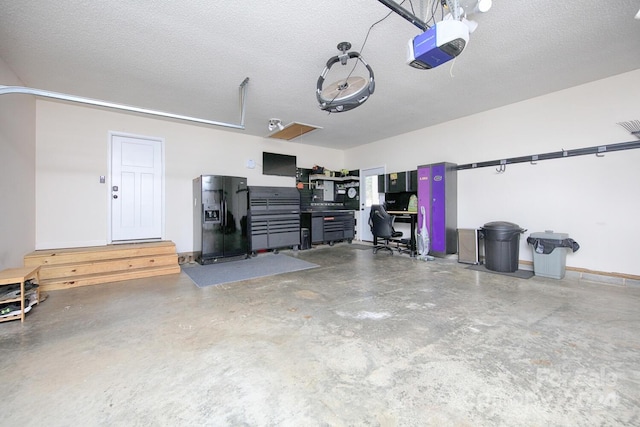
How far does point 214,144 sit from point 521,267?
642 centimetres

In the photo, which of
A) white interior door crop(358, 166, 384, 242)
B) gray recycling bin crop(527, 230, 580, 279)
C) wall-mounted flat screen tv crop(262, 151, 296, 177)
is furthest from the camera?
white interior door crop(358, 166, 384, 242)

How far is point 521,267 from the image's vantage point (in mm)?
4316

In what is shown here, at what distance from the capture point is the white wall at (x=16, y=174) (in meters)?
3.03

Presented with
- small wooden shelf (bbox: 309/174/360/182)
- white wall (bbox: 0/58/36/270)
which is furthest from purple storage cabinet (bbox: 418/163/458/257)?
white wall (bbox: 0/58/36/270)

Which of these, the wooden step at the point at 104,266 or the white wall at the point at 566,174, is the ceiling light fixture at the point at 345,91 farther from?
the wooden step at the point at 104,266

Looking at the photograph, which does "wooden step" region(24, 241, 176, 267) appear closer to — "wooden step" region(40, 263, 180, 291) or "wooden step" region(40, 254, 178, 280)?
"wooden step" region(40, 254, 178, 280)

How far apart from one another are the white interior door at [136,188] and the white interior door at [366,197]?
502 centimetres

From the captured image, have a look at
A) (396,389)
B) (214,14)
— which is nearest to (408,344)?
(396,389)

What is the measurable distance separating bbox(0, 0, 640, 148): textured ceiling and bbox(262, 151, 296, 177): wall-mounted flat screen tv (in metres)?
2.06

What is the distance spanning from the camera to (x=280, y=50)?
9.48ft

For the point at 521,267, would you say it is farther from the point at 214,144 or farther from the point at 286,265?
the point at 214,144

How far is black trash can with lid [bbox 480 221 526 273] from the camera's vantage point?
401cm

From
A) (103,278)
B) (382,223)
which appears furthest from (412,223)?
(103,278)

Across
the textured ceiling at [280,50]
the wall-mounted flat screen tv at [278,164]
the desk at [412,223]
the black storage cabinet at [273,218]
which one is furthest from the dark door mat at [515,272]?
the wall-mounted flat screen tv at [278,164]
